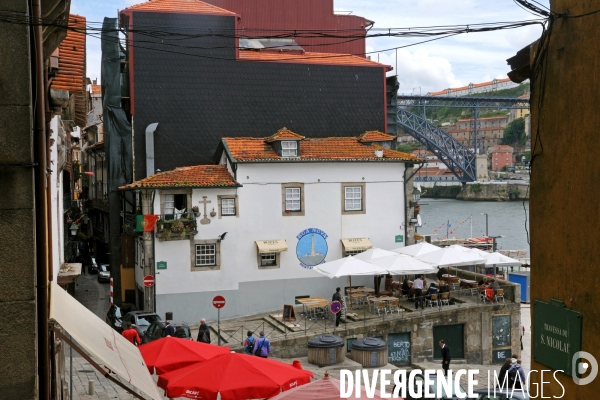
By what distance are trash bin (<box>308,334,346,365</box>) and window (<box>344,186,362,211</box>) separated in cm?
952

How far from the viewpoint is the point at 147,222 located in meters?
28.4

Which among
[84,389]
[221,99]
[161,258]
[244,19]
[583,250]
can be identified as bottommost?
[84,389]

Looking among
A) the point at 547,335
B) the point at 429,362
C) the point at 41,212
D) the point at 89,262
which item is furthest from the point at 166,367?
the point at 89,262

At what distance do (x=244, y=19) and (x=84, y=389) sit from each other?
31524 mm

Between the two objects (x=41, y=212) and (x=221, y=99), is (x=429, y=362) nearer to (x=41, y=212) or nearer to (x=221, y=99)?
(x=221, y=99)

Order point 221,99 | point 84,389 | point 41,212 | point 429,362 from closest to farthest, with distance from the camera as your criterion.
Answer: point 41,212 < point 84,389 < point 429,362 < point 221,99

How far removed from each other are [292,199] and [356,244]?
3.29 m

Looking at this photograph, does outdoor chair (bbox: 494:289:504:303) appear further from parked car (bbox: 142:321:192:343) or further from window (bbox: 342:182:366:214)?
parked car (bbox: 142:321:192:343)

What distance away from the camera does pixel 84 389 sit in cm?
1730

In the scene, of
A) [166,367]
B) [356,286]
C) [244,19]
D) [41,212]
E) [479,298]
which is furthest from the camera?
[244,19]

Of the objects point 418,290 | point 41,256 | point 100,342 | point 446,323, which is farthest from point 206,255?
point 41,256

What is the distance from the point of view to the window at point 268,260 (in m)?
30.3

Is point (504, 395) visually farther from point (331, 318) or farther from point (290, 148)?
point (290, 148)

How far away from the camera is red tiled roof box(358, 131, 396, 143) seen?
1330 inches
